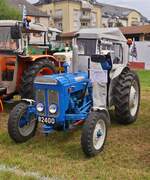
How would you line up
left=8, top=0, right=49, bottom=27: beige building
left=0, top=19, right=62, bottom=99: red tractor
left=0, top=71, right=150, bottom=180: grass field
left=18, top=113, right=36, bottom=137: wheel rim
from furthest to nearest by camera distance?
left=8, top=0, right=49, bottom=27: beige building, left=0, top=19, right=62, bottom=99: red tractor, left=18, top=113, right=36, bottom=137: wheel rim, left=0, top=71, right=150, bottom=180: grass field

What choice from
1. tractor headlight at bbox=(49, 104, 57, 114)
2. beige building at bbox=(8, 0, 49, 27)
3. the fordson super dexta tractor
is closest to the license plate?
the fordson super dexta tractor

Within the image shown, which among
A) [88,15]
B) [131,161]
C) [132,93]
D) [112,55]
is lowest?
[131,161]

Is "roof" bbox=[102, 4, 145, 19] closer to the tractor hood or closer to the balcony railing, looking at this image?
the balcony railing

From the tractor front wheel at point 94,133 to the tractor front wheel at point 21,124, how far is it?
1.20 m

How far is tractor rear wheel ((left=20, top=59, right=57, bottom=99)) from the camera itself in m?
9.11

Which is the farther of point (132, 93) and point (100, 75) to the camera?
point (132, 93)

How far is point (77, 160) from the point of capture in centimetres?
613

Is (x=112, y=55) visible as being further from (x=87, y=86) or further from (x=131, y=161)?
(x=131, y=161)

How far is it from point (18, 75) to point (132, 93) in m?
2.65

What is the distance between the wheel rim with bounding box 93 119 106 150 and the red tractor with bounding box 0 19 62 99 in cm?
272

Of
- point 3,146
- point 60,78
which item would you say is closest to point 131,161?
point 60,78

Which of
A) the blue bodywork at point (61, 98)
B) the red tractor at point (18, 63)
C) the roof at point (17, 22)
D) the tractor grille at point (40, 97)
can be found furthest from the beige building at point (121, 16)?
the tractor grille at point (40, 97)

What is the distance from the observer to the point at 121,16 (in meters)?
111

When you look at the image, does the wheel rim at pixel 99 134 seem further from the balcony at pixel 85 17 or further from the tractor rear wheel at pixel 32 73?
the balcony at pixel 85 17
